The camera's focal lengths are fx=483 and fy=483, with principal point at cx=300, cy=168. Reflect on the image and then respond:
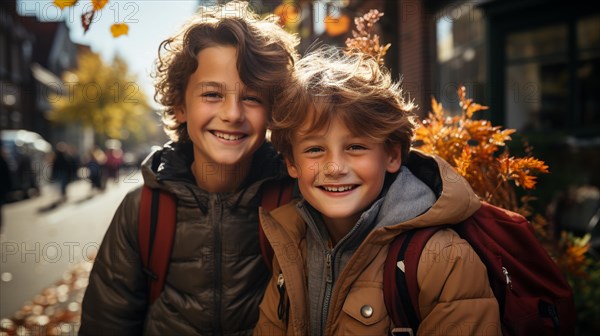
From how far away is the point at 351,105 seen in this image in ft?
6.37

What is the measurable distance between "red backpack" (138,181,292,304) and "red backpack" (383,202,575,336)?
72 centimetres

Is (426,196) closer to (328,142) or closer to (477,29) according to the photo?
(328,142)

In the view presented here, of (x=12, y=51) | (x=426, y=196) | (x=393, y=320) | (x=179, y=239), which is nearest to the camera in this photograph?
(x=393, y=320)

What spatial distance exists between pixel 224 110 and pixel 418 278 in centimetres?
112

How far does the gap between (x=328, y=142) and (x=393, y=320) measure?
0.72 metres

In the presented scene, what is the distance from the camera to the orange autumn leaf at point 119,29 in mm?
2498

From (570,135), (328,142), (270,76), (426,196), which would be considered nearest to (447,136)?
(426,196)

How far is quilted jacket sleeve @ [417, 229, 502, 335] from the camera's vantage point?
1616 mm

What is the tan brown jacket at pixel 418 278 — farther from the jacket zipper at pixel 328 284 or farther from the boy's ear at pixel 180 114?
the boy's ear at pixel 180 114

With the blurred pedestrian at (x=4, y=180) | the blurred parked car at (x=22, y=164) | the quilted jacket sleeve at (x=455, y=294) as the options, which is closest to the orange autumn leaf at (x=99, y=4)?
the quilted jacket sleeve at (x=455, y=294)

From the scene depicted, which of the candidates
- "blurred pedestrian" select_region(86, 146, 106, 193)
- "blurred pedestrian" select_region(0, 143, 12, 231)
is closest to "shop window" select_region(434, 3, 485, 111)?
"blurred pedestrian" select_region(0, 143, 12, 231)

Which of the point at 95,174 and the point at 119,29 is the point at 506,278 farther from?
the point at 95,174

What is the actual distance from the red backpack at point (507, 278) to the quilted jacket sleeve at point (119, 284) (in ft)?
4.12

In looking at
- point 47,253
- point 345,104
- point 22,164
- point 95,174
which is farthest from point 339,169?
point 95,174
